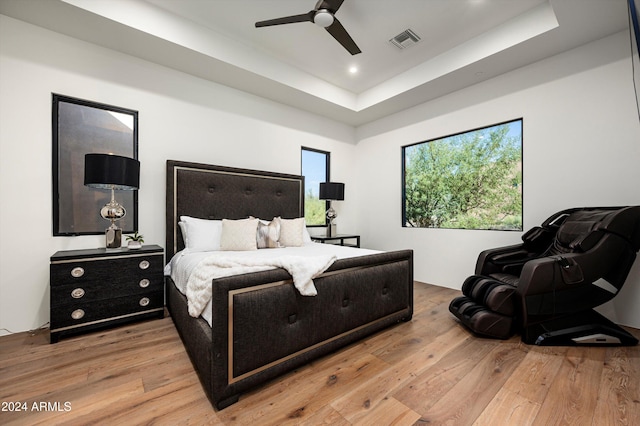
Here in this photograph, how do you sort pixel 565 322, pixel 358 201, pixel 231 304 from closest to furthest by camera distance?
pixel 231 304 → pixel 565 322 → pixel 358 201

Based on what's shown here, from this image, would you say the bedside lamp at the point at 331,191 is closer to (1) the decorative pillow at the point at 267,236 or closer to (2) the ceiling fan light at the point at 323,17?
(1) the decorative pillow at the point at 267,236

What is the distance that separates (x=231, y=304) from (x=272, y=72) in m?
2.99

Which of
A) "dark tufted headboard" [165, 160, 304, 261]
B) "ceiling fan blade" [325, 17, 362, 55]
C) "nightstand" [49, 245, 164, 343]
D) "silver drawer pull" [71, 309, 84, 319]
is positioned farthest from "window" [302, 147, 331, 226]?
"silver drawer pull" [71, 309, 84, 319]

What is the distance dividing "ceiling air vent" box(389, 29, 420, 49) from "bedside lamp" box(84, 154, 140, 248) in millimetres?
3112

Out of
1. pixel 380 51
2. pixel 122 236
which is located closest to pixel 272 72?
pixel 380 51

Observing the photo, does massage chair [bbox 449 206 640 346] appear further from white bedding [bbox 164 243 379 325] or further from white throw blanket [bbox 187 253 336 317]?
white throw blanket [bbox 187 253 336 317]

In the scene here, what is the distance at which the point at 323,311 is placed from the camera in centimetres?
198

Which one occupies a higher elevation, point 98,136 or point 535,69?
point 535,69

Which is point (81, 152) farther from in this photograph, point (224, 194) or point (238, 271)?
point (238, 271)

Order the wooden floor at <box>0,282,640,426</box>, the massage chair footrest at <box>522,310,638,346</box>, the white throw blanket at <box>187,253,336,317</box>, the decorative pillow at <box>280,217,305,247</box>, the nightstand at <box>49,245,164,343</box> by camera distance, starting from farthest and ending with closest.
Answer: the decorative pillow at <box>280,217,305,247</box>
the nightstand at <box>49,245,164,343</box>
the massage chair footrest at <box>522,310,638,346</box>
the white throw blanket at <box>187,253,336,317</box>
the wooden floor at <box>0,282,640,426</box>

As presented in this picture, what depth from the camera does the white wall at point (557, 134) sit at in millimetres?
2578

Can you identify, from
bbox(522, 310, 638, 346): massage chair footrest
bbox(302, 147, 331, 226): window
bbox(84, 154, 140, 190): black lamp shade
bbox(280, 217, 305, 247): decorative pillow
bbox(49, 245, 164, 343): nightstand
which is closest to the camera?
bbox(522, 310, 638, 346): massage chair footrest

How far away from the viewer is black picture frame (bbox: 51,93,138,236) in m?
2.63

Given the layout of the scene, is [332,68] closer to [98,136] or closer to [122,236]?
[98,136]
